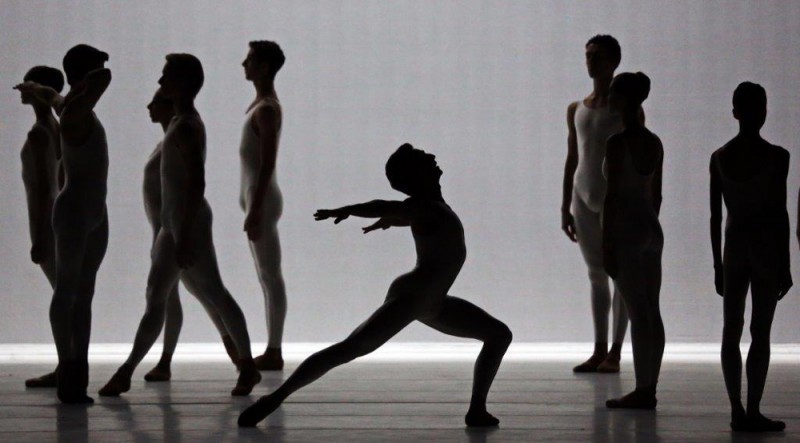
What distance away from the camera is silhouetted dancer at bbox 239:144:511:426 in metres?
3.67

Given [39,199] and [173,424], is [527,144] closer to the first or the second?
[39,199]

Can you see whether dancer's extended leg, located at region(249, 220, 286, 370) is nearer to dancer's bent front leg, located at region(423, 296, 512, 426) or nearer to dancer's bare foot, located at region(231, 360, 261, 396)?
dancer's bare foot, located at region(231, 360, 261, 396)

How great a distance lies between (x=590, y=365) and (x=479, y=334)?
2.45 metres

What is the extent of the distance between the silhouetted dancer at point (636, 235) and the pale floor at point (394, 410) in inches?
7.7

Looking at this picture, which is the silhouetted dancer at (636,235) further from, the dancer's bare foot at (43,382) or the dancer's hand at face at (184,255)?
the dancer's bare foot at (43,382)

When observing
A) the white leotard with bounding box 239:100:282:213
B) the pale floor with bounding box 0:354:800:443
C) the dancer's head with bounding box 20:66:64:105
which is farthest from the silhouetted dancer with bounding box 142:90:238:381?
the white leotard with bounding box 239:100:282:213

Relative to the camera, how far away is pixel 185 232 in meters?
4.64

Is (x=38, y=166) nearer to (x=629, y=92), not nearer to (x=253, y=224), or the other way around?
(x=253, y=224)

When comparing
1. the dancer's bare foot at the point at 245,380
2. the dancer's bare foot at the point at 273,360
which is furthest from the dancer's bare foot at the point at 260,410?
the dancer's bare foot at the point at 273,360

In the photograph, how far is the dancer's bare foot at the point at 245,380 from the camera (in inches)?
188

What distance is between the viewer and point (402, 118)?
25.5ft

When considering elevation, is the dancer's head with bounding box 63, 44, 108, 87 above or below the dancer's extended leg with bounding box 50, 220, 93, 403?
above

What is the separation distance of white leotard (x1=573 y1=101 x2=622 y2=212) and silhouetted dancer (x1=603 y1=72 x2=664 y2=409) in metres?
1.61

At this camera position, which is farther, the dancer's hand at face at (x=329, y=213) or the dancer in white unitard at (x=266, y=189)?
the dancer in white unitard at (x=266, y=189)
